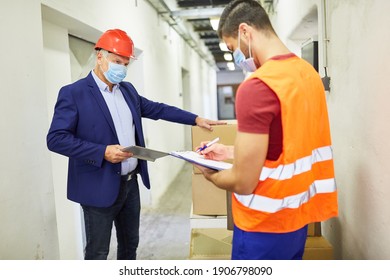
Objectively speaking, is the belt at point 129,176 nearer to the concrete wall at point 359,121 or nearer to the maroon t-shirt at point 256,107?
the maroon t-shirt at point 256,107

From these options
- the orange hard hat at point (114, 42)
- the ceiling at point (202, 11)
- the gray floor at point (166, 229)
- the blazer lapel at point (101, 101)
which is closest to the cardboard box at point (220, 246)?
the blazer lapel at point (101, 101)

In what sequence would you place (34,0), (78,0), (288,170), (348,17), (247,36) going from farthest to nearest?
(78,0), (34,0), (348,17), (247,36), (288,170)

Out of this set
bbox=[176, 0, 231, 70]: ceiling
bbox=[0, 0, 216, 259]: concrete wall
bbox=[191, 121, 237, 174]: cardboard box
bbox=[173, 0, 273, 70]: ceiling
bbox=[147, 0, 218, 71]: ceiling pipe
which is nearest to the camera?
bbox=[0, 0, 216, 259]: concrete wall

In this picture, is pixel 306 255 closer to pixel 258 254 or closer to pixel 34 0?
pixel 258 254

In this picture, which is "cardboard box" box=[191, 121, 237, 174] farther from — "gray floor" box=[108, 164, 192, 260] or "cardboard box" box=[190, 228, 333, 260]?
"gray floor" box=[108, 164, 192, 260]

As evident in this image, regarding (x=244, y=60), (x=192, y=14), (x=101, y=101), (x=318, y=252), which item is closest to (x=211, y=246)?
(x=318, y=252)

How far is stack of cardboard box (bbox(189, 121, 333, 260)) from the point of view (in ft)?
5.08

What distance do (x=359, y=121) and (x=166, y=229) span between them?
220 centimetres

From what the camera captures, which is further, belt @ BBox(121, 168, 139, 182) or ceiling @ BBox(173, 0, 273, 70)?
ceiling @ BBox(173, 0, 273, 70)

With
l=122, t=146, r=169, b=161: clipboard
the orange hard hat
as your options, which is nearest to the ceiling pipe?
the orange hard hat

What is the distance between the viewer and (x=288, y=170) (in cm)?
91

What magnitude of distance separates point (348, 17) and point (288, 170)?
37.8 inches

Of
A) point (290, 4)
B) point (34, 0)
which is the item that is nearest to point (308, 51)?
point (290, 4)

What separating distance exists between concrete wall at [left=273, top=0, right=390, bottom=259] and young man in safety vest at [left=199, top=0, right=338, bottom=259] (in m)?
0.29
